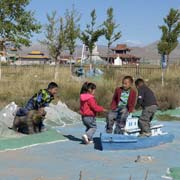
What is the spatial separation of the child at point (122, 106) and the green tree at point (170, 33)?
89.0 feet

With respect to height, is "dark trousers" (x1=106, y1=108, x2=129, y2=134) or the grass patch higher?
"dark trousers" (x1=106, y1=108, x2=129, y2=134)

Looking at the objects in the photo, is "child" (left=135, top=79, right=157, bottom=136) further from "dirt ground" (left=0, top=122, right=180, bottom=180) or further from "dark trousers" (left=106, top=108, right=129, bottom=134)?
"dirt ground" (left=0, top=122, right=180, bottom=180)

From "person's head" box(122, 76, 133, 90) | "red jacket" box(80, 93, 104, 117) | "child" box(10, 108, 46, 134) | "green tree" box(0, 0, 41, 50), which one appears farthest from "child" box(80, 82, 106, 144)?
"green tree" box(0, 0, 41, 50)

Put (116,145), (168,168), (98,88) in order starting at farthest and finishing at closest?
1. (98,88)
2. (116,145)
3. (168,168)

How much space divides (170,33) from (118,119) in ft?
92.6

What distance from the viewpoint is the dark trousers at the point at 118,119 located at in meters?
8.73

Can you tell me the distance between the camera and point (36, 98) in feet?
31.7

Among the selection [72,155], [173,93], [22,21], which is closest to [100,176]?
[72,155]

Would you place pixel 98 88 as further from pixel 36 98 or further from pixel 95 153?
pixel 95 153

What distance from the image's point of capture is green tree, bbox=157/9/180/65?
35219mm

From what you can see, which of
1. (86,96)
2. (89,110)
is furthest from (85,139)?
(86,96)

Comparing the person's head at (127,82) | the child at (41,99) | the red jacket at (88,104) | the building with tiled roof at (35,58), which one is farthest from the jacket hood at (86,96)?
the building with tiled roof at (35,58)

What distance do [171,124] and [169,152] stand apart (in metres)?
4.09

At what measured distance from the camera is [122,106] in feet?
28.9
